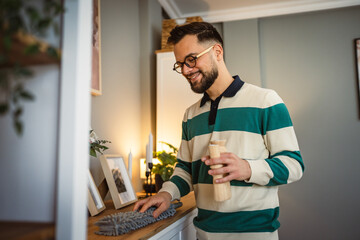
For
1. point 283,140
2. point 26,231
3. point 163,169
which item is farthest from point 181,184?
point 26,231

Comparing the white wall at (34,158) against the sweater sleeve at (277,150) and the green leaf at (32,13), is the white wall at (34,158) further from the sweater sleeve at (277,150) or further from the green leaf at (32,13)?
the sweater sleeve at (277,150)

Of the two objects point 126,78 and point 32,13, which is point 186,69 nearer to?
point 32,13

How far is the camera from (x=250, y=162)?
1013mm

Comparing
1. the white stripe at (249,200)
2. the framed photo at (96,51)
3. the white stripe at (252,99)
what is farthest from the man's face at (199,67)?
the framed photo at (96,51)

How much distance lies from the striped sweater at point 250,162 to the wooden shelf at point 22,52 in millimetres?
779

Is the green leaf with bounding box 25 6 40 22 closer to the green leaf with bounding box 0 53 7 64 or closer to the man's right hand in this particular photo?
the green leaf with bounding box 0 53 7 64

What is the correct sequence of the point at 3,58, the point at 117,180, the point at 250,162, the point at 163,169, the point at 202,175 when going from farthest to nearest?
the point at 163,169 < the point at 117,180 < the point at 202,175 < the point at 250,162 < the point at 3,58

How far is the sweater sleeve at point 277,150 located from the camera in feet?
3.37

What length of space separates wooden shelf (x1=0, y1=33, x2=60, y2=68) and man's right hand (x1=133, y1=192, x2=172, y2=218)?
35.5 inches

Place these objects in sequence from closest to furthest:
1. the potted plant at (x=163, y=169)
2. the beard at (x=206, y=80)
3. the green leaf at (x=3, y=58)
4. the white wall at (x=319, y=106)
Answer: the green leaf at (x=3, y=58)
the beard at (x=206, y=80)
the potted plant at (x=163, y=169)
the white wall at (x=319, y=106)

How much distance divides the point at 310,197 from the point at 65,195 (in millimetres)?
2969

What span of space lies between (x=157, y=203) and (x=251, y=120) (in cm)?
54

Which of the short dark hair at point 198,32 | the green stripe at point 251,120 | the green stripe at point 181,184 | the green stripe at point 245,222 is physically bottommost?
the green stripe at point 245,222

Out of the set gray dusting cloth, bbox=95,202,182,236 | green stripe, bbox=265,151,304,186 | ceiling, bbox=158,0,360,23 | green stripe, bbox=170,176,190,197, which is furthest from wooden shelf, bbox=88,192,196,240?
ceiling, bbox=158,0,360,23
